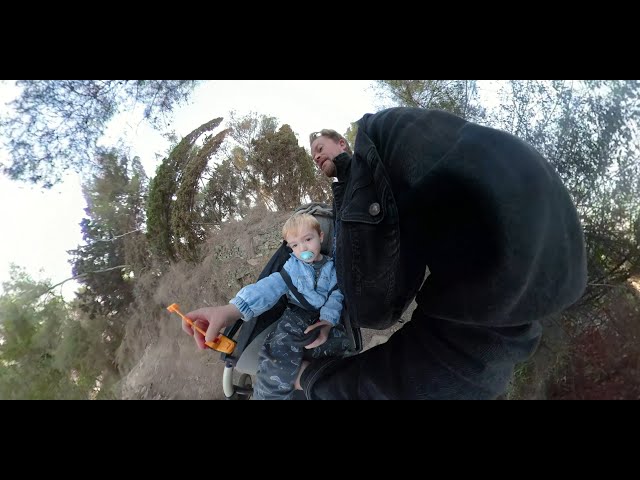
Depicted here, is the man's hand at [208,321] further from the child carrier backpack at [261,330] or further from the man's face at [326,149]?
the man's face at [326,149]

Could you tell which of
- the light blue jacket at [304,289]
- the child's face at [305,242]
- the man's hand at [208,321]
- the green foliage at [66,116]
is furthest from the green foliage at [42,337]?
the child's face at [305,242]

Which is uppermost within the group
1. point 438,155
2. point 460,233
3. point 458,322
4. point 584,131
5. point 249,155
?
point 249,155

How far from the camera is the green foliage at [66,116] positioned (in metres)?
1.07

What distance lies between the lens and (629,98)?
0.87 meters

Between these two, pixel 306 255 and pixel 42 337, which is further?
pixel 42 337

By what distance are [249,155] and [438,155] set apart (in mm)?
1059

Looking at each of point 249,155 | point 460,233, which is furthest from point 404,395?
point 249,155

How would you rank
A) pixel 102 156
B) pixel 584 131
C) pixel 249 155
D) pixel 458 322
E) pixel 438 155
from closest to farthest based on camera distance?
pixel 438 155 → pixel 458 322 → pixel 584 131 → pixel 102 156 → pixel 249 155

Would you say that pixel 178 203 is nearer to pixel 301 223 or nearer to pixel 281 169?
pixel 281 169

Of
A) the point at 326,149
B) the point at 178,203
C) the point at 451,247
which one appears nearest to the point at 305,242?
the point at 326,149

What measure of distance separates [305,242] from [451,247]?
1.41 feet

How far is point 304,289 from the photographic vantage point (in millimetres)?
925
